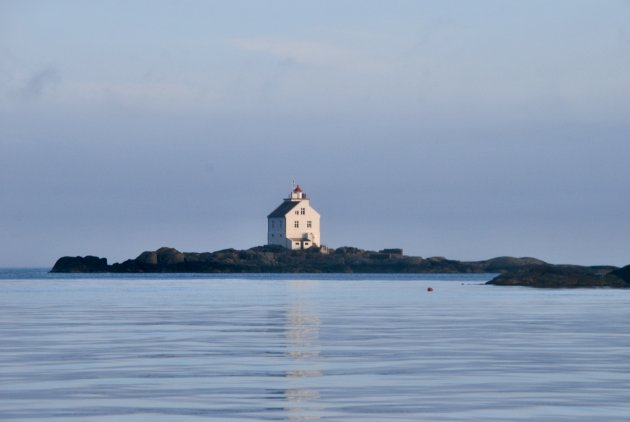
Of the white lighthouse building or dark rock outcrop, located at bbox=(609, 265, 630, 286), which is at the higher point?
the white lighthouse building

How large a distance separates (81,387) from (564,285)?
3057 inches

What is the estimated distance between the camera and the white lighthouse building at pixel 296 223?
7170 inches

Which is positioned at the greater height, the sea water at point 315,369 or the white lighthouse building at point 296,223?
the white lighthouse building at point 296,223

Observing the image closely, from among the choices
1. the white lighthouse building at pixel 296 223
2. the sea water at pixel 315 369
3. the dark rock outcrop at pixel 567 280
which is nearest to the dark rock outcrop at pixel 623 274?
the dark rock outcrop at pixel 567 280

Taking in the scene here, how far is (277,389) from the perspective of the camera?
18922mm

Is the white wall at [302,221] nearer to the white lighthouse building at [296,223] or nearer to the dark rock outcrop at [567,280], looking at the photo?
the white lighthouse building at [296,223]

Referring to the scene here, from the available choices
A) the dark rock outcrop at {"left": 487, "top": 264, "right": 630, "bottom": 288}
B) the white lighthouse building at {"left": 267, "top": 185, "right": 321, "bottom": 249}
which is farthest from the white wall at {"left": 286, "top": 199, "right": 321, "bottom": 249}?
the dark rock outcrop at {"left": 487, "top": 264, "right": 630, "bottom": 288}

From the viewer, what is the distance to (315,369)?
22.1 metres

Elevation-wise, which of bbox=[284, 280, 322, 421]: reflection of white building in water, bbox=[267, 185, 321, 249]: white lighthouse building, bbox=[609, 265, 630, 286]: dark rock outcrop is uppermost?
bbox=[267, 185, 321, 249]: white lighthouse building

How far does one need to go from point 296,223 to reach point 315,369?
6342 inches

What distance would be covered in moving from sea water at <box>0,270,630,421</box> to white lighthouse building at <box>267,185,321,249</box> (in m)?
141

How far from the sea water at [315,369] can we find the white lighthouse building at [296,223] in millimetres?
141312

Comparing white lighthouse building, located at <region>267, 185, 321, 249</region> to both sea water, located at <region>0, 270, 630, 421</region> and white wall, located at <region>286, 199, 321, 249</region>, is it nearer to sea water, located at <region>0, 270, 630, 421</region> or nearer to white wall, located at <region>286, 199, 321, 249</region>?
white wall, located at <region>286, 199, 321, 249</region>

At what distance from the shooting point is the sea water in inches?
647
